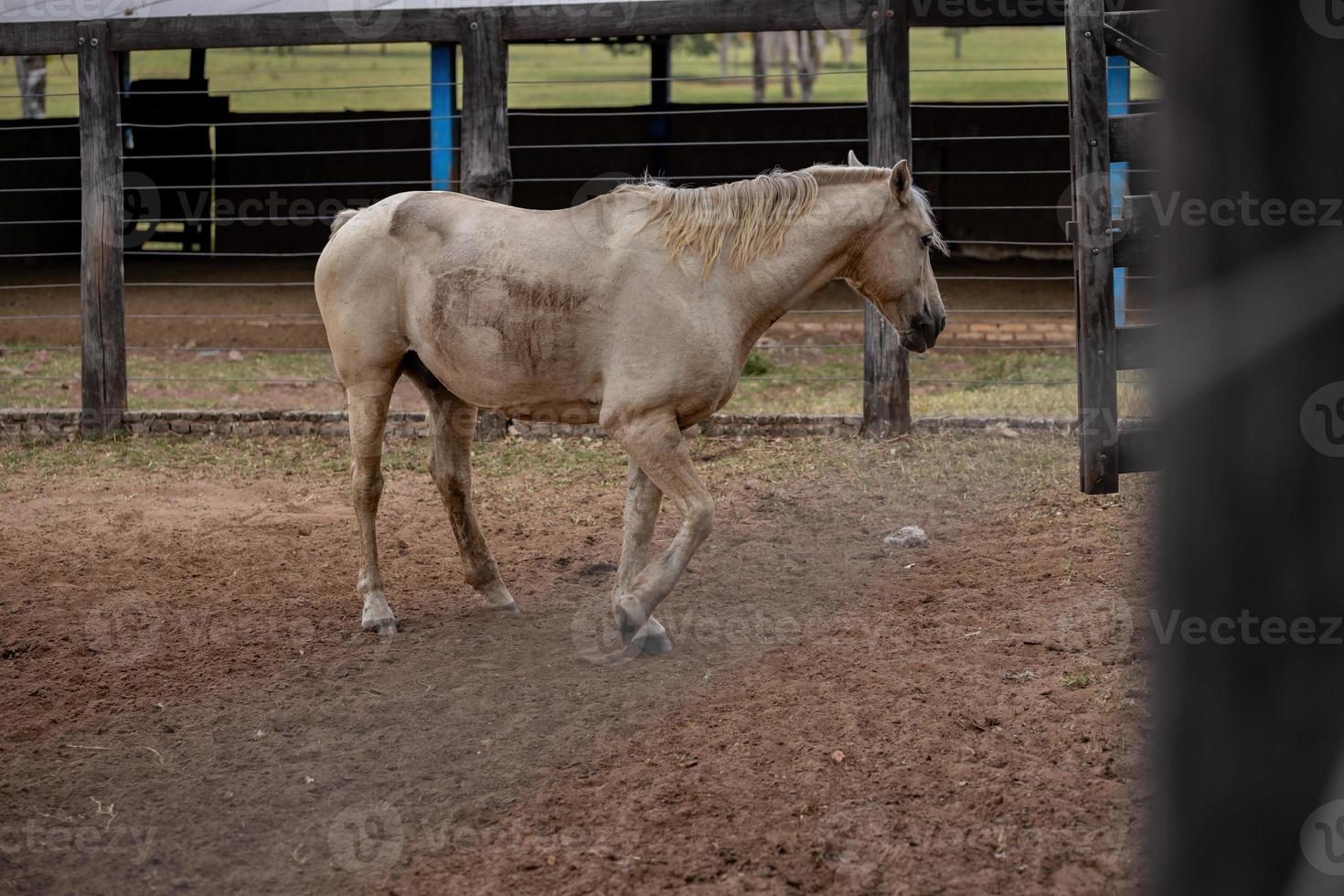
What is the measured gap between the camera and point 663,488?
473 centimetres

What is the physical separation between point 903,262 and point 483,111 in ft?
15.2

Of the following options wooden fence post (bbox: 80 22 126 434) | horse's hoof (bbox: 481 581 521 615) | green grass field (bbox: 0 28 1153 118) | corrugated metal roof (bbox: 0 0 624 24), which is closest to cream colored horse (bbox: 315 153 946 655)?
horse's hoof (bbox: 481 581 521 615)

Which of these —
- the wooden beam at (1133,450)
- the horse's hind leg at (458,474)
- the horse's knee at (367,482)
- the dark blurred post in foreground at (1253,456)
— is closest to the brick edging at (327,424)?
the horse's hind leg at (458,474)

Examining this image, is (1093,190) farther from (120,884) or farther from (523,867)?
(120,884)

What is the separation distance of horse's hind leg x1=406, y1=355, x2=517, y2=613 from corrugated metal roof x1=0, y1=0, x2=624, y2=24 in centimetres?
444

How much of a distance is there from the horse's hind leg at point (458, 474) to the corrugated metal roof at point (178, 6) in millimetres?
4444

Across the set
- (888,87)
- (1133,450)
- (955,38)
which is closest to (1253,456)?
(1133,450)

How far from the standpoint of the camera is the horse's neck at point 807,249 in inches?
188

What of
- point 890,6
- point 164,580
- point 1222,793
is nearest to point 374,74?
point 890,6

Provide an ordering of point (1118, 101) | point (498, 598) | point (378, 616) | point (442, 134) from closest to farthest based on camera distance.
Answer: point (378, 616)
point (498, 598)
point (1118, 101)
point (442, 134)

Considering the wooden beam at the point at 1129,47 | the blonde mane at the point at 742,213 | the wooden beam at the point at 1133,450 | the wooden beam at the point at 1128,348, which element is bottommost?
the wooden beam at the point at 1133,450

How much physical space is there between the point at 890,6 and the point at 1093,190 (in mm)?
4975

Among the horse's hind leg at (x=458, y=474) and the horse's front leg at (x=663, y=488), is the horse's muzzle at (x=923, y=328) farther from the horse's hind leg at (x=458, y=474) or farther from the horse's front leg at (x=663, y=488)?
the horse's hind leg at (x=458, y=474)

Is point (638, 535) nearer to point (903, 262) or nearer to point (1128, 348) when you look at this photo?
point (903, 262)
